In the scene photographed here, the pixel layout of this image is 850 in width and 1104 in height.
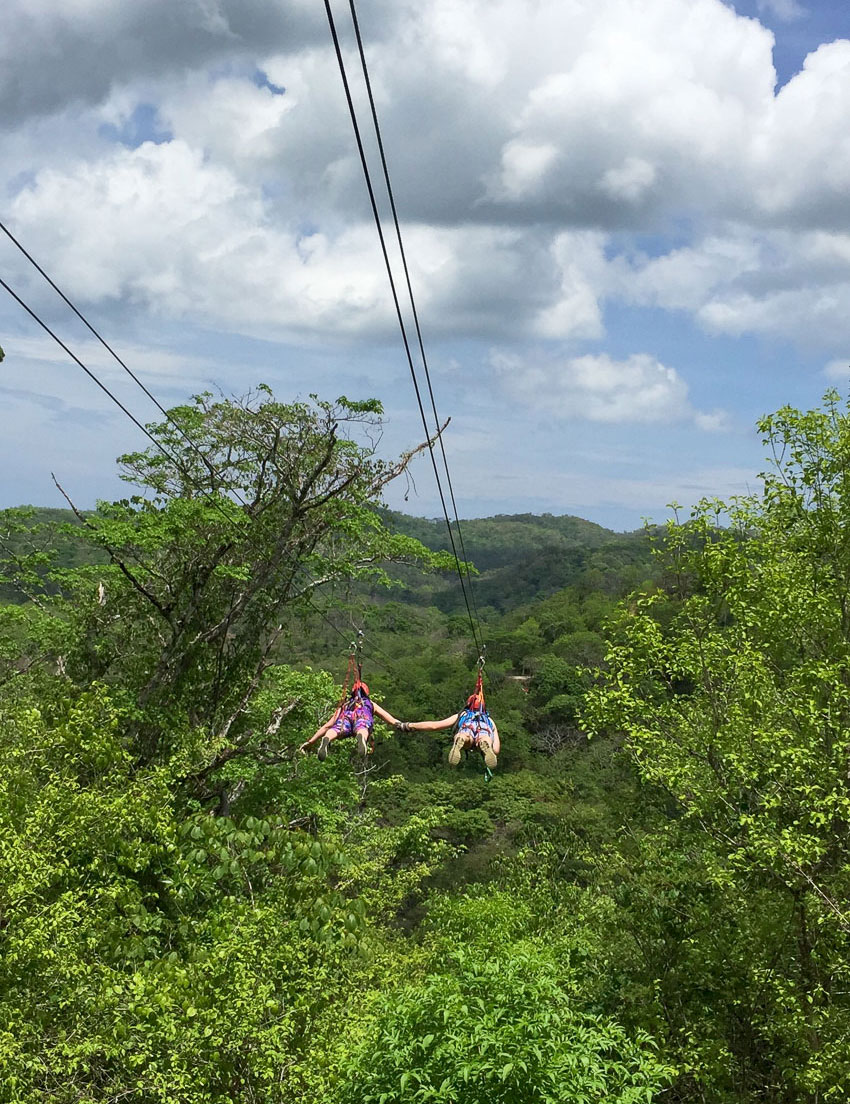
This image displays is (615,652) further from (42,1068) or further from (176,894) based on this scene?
(42,1068)

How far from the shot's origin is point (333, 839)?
8.91 metres

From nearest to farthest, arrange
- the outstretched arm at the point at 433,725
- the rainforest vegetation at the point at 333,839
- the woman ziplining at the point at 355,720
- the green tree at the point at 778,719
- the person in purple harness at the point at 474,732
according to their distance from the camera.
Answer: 1. the rainforest vegetation at the point at 333,839
2. the green tree at the point at 778,719
3. the person in purple harness at the point at 474,732
4. the woman ziplining at the point at 355,720
5. the outstretched arm at the point at 433,725

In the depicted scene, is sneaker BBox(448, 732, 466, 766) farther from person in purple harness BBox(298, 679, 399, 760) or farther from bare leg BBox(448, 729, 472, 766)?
person in purple harness BBox(298, 679, 399, 760)

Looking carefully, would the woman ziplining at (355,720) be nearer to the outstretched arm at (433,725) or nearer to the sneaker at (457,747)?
the outstretched arm at (433,725)

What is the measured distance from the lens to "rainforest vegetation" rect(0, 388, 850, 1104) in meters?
6.50

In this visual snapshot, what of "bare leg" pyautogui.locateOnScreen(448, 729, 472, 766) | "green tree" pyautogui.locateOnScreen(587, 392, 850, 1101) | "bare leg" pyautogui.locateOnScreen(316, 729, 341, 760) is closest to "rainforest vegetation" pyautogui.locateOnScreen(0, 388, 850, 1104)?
"green tree" pyautogui.locateOnScreen(587, 392, 850, 1101)

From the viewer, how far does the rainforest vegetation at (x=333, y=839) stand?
6504 mm

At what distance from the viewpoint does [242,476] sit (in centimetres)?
1450

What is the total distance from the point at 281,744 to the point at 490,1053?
427 inches

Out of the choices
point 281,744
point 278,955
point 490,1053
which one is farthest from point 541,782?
point 490,1053

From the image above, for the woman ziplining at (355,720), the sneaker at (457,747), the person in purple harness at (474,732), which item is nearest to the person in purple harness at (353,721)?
the woman ziplining at (355,720)

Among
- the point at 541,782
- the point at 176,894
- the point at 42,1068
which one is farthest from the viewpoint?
the point at 541,782

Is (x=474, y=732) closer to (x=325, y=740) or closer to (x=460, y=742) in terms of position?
(x=460, y=742)

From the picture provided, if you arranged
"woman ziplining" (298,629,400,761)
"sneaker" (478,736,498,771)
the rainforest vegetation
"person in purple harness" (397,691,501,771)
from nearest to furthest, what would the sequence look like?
the rainforest vegetation, "sneaker" (478,736,498,771), "person in purple harness" (397,691,501,771), "woman ziplining" (298,629,400,761)
